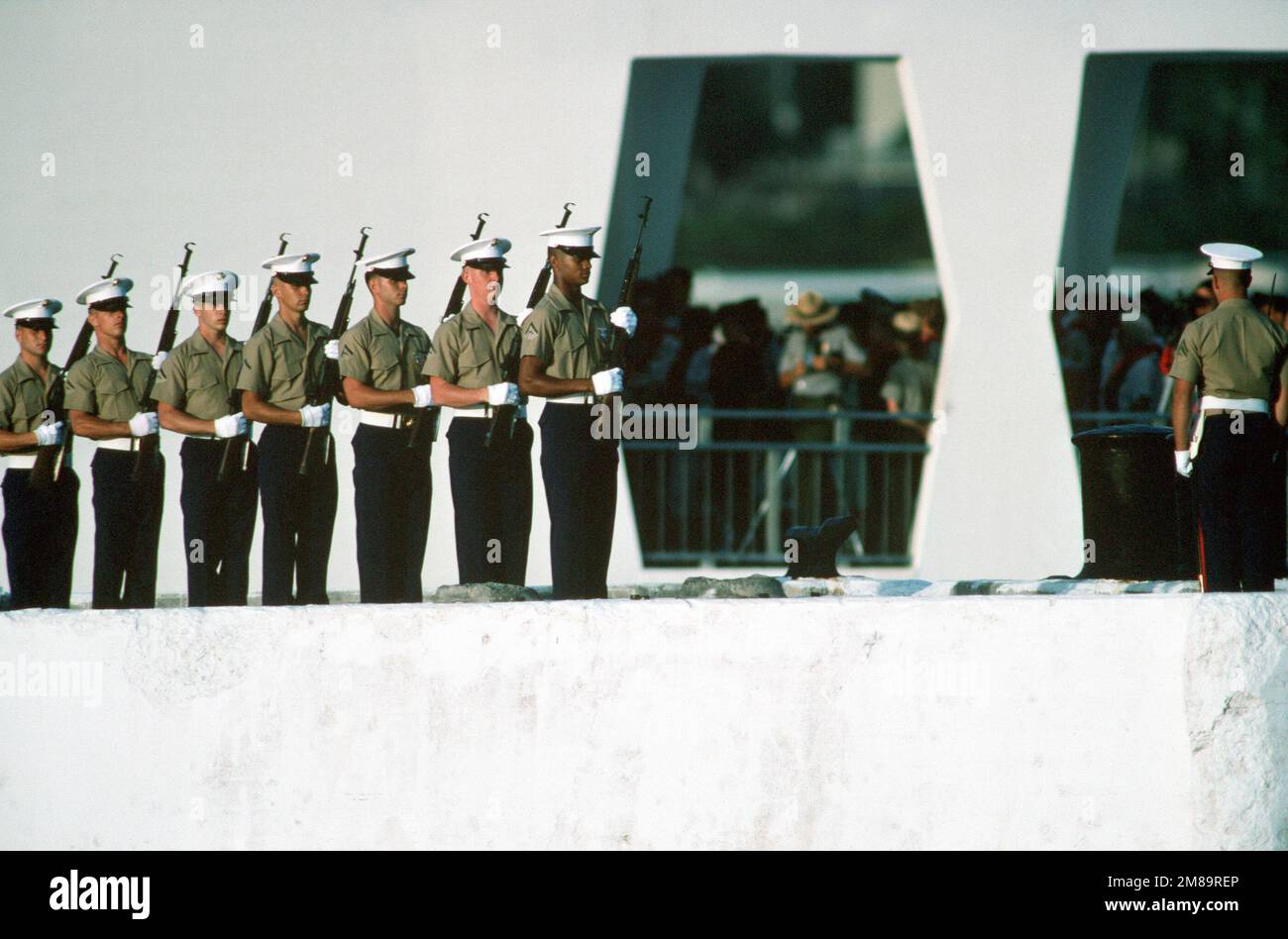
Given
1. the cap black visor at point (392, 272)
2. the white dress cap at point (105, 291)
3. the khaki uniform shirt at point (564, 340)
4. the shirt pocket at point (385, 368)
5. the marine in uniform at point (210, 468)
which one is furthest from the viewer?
the white dress cap at point (105, 291)

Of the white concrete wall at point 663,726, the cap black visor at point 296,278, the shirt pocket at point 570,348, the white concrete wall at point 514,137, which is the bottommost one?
the white concrete wall at point 663,726

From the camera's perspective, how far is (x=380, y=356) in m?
7.66

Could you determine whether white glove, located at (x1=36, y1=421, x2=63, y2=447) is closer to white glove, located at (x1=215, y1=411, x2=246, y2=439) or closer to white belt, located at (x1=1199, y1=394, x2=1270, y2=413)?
white glove, located at (x1=215, y1=411, x2=246, y2=439)

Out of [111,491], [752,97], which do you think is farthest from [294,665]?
[752,97]

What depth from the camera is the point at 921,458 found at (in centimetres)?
1006

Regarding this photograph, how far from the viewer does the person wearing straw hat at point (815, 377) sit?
9820mm

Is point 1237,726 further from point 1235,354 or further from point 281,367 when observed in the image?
point 281,367

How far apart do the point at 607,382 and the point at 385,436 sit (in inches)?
44.7

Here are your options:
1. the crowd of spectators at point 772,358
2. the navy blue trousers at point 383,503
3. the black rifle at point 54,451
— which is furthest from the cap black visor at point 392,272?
the crowd of spectators at point 772,358

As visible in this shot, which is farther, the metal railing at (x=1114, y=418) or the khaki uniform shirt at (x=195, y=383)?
the metal railing at (x=1114, y=418)

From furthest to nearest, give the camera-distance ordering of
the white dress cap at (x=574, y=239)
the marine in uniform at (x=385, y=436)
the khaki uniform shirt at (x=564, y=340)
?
1. the marine in uniform at (x=385, y=436)
2. the white dress cap at (x=574, y=239)
3. the khaki uniform shirt at (x=564, y=340)

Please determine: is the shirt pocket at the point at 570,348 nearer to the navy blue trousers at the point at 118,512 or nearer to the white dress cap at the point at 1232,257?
the navy blue trousers at the point at 118,512

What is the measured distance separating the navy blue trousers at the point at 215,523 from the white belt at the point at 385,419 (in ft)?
2.73

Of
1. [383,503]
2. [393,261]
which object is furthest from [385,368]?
[383,503]
